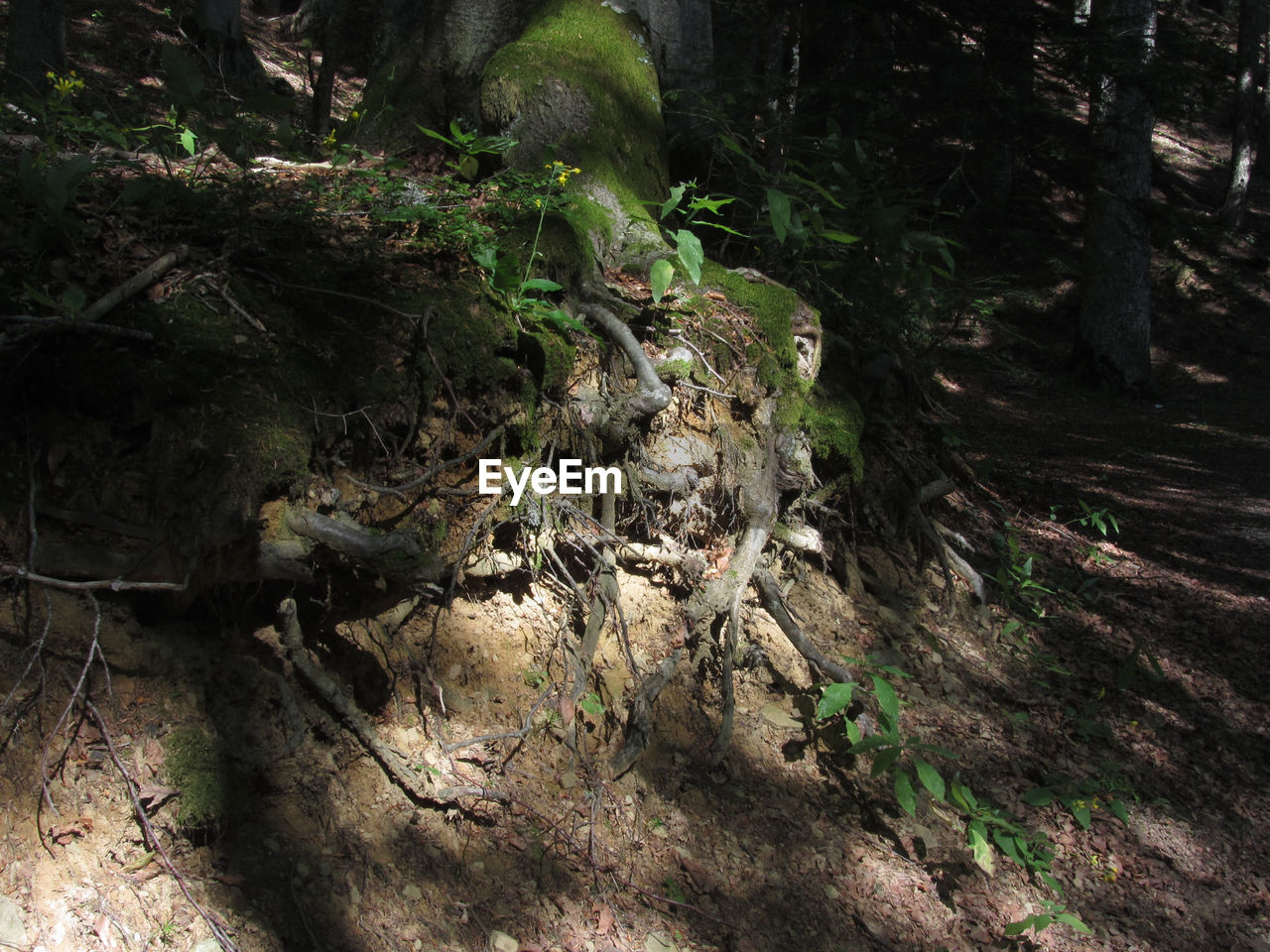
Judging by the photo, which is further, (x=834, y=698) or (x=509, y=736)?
(x=834, y=698)

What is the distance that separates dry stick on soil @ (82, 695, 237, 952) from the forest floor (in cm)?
2

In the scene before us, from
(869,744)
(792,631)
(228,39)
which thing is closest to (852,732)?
(869,744)

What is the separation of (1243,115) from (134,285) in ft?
69.4

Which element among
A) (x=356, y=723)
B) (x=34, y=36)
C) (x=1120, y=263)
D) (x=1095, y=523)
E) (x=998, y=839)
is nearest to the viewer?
(x=356, y=723)

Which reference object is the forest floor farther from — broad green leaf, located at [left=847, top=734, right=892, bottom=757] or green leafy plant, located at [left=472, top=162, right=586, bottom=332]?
green leafy plant, located at [left=472, top=162, right=586, bottom=332]

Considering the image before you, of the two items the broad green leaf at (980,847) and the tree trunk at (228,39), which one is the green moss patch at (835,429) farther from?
the tree trunk at (228,39)

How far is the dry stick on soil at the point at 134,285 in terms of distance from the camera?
7.98 feet

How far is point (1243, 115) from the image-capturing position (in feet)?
54.7

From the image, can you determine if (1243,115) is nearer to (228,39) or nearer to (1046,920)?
(228,39)

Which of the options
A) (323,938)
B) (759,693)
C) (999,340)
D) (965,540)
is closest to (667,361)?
(759,693)

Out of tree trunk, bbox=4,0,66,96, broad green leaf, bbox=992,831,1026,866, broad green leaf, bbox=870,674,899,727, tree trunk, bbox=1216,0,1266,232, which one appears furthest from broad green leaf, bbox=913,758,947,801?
tree trunk, bbox=1216,0,1266,232

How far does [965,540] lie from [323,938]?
4.95 m

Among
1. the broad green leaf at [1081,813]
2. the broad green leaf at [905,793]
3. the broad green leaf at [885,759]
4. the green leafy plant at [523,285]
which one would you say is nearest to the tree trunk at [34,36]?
the green leafy plant at [523,285]

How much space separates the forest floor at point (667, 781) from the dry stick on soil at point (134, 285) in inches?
25.6
